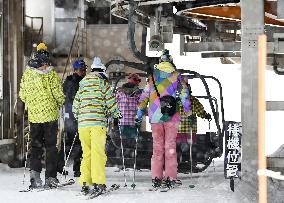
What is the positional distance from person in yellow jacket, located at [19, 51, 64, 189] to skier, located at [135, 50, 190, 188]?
1353 mm

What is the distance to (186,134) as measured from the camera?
34.7ft

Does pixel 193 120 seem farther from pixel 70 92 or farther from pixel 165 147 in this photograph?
pixel 70 92

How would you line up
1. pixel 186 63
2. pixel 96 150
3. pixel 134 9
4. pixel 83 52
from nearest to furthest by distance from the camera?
pixel 96 150
pixel 134 9
pixel 83 52
pixel 186 63

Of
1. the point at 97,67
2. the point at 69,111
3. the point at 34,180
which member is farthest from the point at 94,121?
the point at 69,111

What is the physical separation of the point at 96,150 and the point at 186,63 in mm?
23179

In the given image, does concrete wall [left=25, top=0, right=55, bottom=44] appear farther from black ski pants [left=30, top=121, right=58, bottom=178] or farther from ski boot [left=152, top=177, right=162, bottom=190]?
ski boot [left=152, top=177, right=162, bottom=190]

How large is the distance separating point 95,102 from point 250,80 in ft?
7.24

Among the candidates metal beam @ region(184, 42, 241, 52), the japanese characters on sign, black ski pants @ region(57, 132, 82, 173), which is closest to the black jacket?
black ski pants @ region(57, 132, 82, 173)

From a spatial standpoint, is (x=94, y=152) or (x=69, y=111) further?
(x=69, y=111)

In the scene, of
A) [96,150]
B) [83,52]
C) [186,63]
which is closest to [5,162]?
[96,150]

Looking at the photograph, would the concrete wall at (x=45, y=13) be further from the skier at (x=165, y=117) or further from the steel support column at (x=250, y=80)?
the steel support column at (x=250, y=80)

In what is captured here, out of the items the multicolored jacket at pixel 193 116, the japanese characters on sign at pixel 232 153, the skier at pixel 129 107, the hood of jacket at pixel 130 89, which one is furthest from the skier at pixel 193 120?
the japanese characters on sign at pixel 232 153

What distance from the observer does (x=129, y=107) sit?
36.4ft

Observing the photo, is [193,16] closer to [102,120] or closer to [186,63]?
[102,120]
